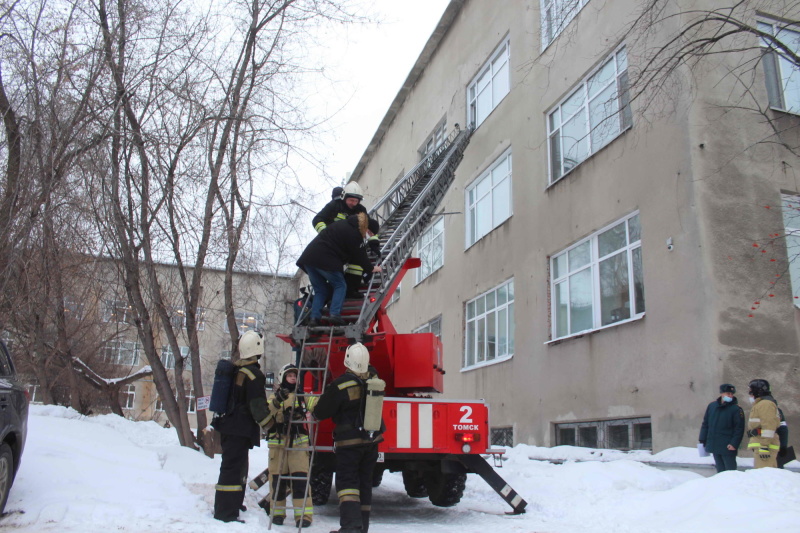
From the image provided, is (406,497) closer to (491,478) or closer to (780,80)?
(491,478)

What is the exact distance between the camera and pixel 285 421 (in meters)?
6.31

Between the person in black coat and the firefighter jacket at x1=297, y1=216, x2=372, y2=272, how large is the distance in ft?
14.7

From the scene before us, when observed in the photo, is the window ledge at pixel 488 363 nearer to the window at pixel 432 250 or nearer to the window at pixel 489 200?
the window at pixel 489 200

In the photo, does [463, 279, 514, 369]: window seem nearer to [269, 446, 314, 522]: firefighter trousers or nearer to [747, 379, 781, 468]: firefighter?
[747, 379, 781, 468]: firefighter

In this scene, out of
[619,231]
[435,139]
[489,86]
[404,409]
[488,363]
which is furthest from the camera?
[435,139]

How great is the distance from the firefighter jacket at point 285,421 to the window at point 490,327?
→ 8130mm

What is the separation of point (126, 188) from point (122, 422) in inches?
157

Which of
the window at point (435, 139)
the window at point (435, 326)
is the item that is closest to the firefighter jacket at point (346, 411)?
the window at point (435, 326)

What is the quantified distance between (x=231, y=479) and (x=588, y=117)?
931cm

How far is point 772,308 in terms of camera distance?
872cm

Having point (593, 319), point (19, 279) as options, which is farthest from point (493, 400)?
point (19, 279)

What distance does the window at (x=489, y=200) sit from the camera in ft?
49.9

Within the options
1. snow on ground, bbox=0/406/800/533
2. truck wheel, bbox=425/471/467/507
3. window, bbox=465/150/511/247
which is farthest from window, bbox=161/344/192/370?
window, bbox=465/150/511/247

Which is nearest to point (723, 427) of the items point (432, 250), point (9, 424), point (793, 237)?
point (793, 237)
